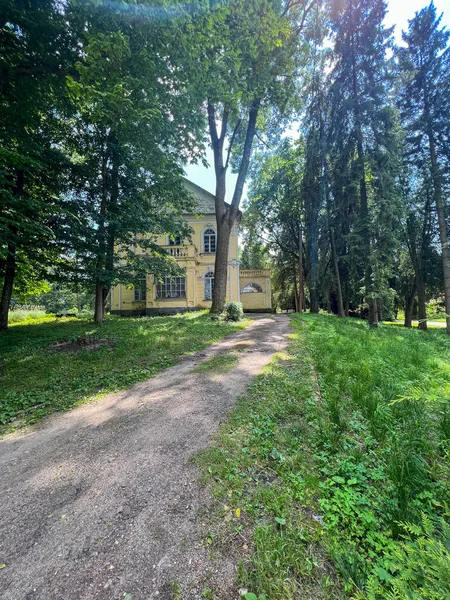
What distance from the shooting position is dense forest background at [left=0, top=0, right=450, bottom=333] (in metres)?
5.54

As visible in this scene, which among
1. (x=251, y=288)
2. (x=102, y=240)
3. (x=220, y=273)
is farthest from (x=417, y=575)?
(x=251, y=288)

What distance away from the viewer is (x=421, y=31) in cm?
1178

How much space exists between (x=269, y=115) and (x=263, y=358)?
47.1 feet

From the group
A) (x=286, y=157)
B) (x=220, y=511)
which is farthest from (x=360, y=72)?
(x=220, y=511)

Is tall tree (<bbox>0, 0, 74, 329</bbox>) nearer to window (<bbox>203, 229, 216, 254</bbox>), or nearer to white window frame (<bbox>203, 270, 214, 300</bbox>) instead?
white window frame (<bbox>203, 270, 214, 300</bbox>)

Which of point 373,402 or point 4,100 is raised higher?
point 4,100

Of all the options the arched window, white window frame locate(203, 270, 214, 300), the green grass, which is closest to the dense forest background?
the green grass

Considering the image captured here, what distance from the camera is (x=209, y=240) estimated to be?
20859 mm

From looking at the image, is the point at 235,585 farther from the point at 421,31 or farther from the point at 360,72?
the point at 421,31

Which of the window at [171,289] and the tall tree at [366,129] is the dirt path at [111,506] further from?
the window at [171,289]

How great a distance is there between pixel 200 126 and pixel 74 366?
7.56 m

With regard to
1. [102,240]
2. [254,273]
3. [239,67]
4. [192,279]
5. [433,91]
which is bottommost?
[192,279]

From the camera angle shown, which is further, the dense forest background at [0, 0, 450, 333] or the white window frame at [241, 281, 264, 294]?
the white window frame at [241, 281, 264, 294]

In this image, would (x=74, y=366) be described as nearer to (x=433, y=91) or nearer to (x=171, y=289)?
(x=171, y=289)
